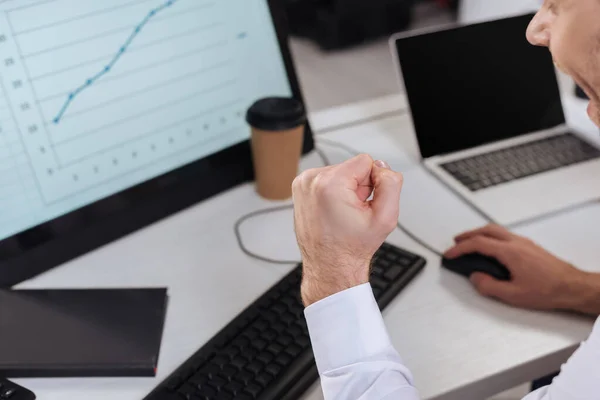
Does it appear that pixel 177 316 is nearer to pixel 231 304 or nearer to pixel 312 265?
pixel 231 304

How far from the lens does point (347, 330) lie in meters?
0.62

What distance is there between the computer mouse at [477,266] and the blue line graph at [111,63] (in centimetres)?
55

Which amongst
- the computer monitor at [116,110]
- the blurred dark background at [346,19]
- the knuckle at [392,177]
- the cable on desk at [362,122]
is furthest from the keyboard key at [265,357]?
the blurred dark background at [346,19]

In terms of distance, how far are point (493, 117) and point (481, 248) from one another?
1.29 feet

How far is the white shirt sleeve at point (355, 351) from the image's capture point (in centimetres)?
60

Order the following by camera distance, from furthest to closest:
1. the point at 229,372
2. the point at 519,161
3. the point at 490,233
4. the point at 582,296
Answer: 1. the point at 519,161
2. the point at 490,233
3. the point at 582,296
4. the point at 229,372

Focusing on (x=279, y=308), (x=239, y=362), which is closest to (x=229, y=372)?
(x=239, y=362)

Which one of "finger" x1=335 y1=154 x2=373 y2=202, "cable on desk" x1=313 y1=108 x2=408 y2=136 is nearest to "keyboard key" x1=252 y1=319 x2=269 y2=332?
"finger" x1=335 y1=154 x2=373 y2=202

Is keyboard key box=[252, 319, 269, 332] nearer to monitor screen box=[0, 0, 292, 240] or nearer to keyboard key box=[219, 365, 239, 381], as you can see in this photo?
keyboard key box=[219, 365, 239, 381]

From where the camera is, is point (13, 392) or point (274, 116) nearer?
point (13, 392)

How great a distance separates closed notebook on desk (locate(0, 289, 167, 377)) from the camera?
2.23ft

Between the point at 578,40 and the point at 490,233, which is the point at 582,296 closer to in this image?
the point at 490,233

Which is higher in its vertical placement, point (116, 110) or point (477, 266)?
point (116, 110)

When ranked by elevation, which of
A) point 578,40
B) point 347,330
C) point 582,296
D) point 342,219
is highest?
point 578,40
